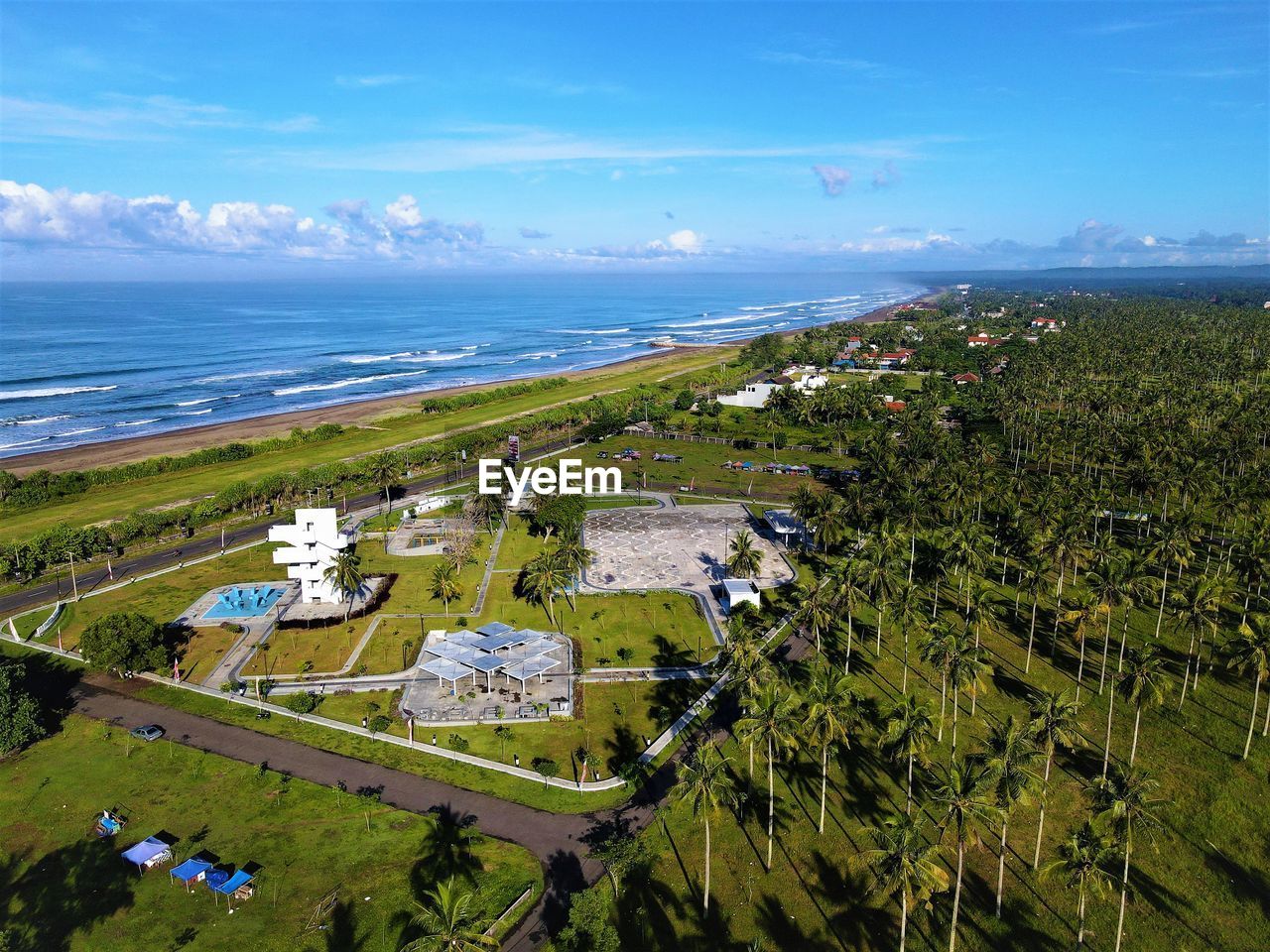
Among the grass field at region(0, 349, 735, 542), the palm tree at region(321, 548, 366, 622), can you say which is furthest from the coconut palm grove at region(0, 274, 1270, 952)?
the grass field at region(0, 349, 735, 542)

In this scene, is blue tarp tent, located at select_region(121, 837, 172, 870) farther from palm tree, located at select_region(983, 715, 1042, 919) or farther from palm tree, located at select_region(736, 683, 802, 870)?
palm tree, located at select_region(983, 715, 1042, 919)

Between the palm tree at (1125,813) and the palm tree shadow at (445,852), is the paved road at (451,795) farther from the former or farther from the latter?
the palm tree at (1125,813)

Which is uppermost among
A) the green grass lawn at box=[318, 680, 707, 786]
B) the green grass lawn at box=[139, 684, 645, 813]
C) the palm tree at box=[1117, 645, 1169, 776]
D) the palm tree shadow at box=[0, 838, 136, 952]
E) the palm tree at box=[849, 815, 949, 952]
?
the palm tree at box=[849, 815, 949, 952]

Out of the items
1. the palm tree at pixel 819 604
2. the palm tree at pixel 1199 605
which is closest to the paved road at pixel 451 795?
the palm tree at pixel 819 604

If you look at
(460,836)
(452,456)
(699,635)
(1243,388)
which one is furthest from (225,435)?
(1243,388)

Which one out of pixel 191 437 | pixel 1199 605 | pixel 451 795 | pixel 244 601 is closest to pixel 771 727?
pixel 451 795

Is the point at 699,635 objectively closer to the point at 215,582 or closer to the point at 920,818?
the point at 920,818
